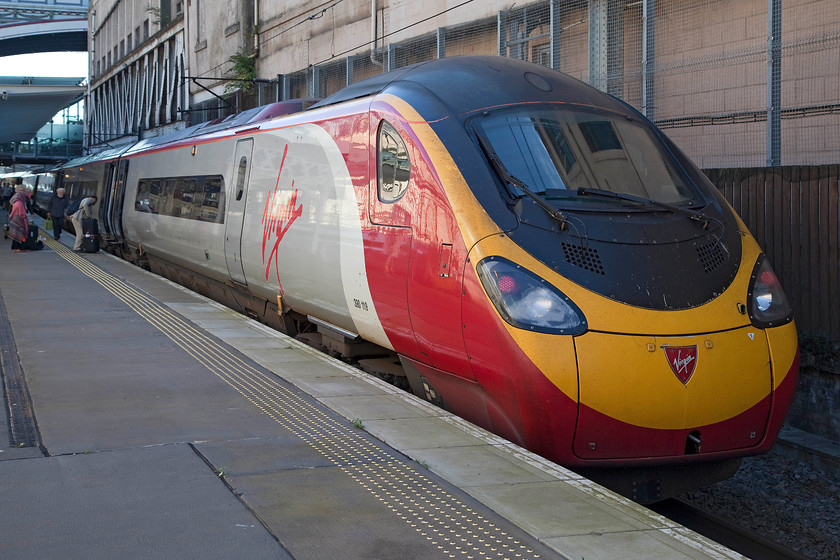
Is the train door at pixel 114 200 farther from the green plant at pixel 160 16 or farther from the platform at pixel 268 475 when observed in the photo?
the green plant at pixel 160 16

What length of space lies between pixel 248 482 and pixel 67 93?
74.4 metres

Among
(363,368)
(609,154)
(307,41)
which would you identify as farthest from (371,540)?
(307,41)

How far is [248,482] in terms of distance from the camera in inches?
168

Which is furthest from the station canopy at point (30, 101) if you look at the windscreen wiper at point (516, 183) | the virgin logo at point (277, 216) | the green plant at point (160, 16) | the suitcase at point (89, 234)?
the windscreen wiper at point (516, 183)

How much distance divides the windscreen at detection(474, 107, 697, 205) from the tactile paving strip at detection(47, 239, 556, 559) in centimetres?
179

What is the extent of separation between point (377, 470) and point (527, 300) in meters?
1.18

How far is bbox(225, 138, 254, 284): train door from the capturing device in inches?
381

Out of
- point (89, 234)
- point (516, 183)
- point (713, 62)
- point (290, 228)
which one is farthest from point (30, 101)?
point (516, 183)

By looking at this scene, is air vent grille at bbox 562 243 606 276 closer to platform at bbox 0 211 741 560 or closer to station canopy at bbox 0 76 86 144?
platform at bbox 0 211 741 560

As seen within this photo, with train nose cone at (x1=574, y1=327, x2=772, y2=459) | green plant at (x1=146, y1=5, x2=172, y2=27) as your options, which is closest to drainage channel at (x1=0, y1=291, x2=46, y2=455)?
train nose cone at (x1=574, y1=327, x2=772, y2=459)

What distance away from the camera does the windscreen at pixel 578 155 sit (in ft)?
18.3

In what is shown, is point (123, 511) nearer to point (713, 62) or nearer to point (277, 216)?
point (277, 216)

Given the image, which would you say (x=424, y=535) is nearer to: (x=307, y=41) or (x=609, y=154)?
(x=609, y=154)

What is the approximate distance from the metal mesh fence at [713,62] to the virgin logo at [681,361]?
5.82 metres
